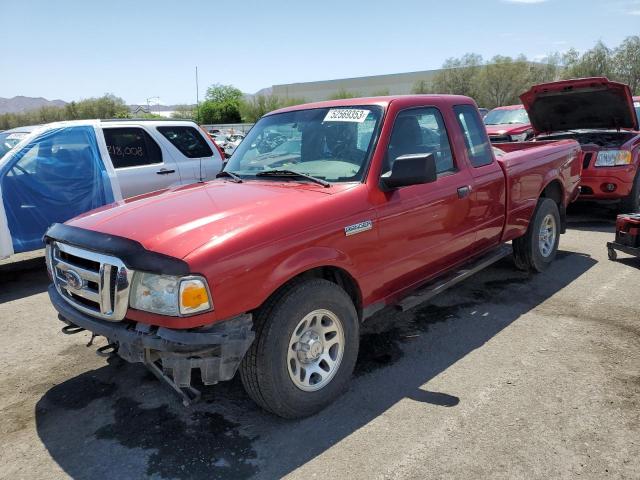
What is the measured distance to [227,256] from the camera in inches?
102

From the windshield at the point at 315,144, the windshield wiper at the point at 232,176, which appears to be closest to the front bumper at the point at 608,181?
the windshield at the point at 315,144

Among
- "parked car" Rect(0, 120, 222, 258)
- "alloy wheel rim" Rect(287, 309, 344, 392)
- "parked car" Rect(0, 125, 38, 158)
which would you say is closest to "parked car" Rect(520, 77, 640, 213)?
"parked car" Rect(0, 120, 222, 258)

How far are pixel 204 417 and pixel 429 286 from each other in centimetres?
199

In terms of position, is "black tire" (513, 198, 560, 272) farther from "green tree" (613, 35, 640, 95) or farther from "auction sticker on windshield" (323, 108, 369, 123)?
"green tree" (613, 35, 640, 95)

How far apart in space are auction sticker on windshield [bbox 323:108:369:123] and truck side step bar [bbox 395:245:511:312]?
1.40 meters

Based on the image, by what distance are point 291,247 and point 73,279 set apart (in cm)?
→ 135

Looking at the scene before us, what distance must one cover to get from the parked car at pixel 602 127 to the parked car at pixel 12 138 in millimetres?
7130

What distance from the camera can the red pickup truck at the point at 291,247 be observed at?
8.55ft

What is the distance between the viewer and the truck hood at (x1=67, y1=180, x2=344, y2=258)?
2713mm

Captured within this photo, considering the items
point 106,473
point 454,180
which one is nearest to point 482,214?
point 454,180

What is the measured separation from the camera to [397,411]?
3131mm

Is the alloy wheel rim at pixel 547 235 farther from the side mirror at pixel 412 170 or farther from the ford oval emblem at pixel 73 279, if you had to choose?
the ford oval emblem at pixel 73 279

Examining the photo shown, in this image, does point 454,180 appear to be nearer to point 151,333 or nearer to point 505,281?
point 505,281


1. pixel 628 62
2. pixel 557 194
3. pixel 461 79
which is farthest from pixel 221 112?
pixel 557 194
